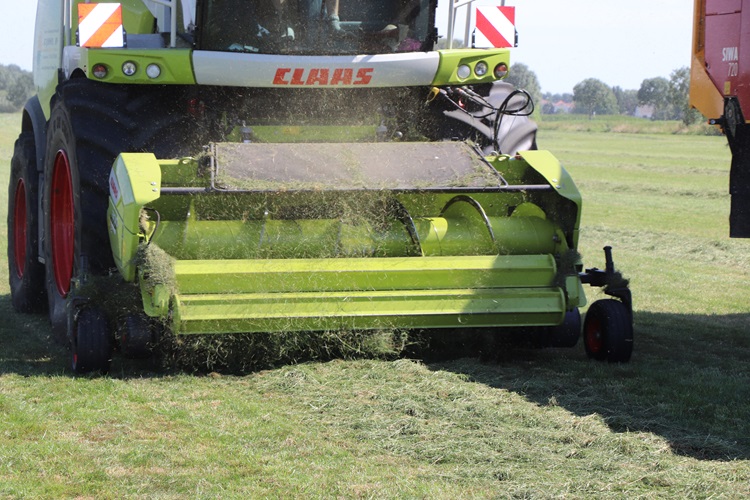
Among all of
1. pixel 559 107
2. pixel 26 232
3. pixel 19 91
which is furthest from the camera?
pixel 559 107

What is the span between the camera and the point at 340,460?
12.7ft

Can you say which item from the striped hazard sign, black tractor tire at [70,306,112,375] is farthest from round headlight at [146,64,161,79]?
the striped hazard sign

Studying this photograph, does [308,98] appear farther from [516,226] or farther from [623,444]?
[623,444]

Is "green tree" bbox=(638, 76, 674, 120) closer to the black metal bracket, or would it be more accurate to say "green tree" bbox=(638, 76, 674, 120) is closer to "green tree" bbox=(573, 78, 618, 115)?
"green tree" bbox=(573, 78, 618, 115)

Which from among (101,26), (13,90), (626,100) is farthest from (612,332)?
(626,100)

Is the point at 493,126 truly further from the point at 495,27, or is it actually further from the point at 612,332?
the point at 612,332

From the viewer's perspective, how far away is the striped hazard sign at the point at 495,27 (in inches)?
268

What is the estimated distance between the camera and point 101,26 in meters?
6.21

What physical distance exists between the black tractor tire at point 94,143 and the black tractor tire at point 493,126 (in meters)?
1.64

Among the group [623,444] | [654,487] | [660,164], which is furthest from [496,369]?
[660,164]

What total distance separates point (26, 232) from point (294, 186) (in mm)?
2729

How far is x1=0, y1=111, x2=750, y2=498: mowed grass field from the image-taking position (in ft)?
11.8

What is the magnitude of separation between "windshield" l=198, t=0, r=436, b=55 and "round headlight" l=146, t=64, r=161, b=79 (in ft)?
1.06

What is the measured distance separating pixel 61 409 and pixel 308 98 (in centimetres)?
270
